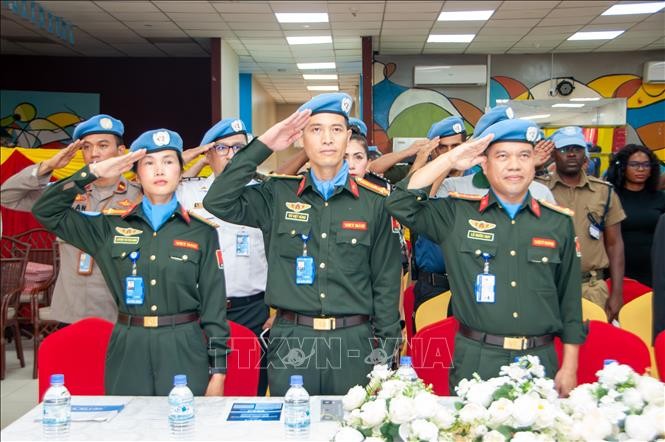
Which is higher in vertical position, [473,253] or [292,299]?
[473,253]

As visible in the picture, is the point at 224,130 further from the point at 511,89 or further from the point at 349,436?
the point at 511,89

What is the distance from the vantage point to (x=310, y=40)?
454 inches

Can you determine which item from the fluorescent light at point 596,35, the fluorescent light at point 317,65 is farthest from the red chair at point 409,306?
the fluorescent light at point 317,65

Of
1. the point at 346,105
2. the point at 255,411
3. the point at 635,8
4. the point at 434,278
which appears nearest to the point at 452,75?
the point at 635,8

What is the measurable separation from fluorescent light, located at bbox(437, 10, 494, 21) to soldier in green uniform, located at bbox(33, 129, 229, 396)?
7897mm

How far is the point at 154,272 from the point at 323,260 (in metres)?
0.66

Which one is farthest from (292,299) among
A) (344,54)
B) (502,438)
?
(344,54)

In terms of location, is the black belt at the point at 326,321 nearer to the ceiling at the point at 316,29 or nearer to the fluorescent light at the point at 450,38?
the ceiling at the point at 316,29

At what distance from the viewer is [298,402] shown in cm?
197

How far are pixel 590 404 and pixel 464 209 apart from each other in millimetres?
1313

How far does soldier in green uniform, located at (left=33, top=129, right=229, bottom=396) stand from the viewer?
2.54 metres

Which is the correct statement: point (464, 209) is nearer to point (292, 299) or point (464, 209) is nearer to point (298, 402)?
point (292, 299)

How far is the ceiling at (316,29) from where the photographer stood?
9359 mm

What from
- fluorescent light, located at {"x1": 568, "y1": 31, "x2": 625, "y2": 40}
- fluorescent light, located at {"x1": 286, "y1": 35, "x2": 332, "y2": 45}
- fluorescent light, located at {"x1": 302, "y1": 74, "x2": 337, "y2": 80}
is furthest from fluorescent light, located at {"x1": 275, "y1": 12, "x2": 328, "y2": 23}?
fluorescent light, located at {"x1": 302, "y1": 74, "x2": 337, "y2": 80}
